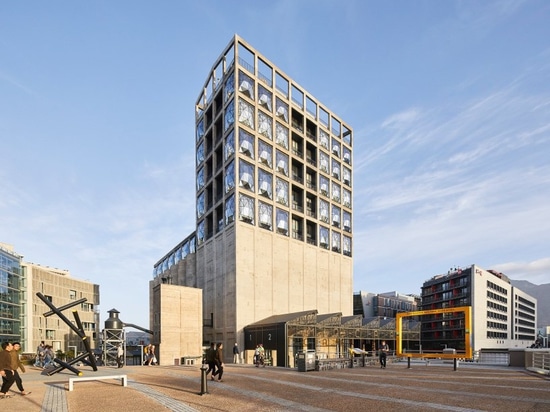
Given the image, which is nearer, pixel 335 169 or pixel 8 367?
pixel 8 367

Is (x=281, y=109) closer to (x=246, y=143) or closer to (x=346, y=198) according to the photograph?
(x=246, y=143)

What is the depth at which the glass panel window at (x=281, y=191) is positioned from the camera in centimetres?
5232

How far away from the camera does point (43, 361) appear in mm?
29453

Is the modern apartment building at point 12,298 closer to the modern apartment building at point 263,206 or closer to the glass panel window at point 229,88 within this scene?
the modern apartment building at point 263,206

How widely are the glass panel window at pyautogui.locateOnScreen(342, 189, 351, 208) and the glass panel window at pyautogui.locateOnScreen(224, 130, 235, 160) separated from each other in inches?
939

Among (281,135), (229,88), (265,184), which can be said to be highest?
(229,88)

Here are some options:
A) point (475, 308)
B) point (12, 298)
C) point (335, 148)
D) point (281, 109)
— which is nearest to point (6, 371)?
point (281, 109)

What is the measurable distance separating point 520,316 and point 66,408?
14754 centimetres

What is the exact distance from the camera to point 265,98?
52.1 m

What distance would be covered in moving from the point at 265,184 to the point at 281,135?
311 inches

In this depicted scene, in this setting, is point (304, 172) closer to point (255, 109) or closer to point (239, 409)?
point (255, 109)

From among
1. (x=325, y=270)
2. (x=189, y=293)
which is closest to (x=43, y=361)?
(x=189, y=293)

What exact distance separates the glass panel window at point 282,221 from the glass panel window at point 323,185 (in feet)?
32.3

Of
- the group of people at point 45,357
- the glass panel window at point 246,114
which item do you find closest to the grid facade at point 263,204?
the glass panel window at point 246,114
